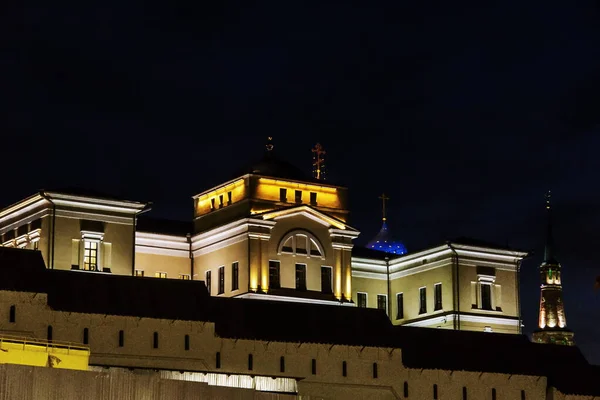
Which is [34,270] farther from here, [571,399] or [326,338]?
[571,399]

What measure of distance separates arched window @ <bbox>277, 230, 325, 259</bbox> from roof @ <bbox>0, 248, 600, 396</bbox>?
18.2 m

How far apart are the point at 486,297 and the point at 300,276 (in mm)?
15488

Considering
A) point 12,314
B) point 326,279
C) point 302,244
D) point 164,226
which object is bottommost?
point 12,314

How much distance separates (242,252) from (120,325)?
2981 centimetres

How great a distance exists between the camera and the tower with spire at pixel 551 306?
14612 centimetres

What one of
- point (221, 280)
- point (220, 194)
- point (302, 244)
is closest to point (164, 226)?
point (220, 194)

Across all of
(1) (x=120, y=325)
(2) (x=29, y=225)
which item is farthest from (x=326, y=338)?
(2) (x=29, y=225)

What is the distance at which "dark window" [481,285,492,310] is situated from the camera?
113894mm

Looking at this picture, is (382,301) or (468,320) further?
(382,301)

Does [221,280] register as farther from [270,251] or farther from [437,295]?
[437,295]

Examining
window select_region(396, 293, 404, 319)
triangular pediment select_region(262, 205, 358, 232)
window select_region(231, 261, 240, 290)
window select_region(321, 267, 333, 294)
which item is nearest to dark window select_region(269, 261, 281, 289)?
window select_region(231, 261, 240, 290)

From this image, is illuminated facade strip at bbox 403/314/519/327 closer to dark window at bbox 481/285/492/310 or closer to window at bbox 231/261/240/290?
dark window at bbox 481/285/492/310

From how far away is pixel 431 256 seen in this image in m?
115

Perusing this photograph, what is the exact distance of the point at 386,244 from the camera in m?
132
